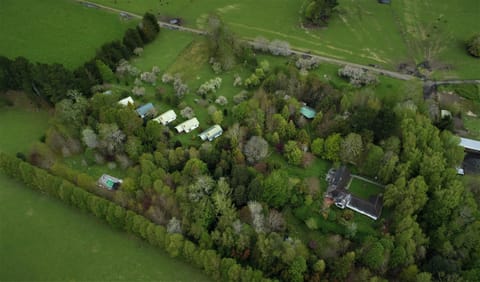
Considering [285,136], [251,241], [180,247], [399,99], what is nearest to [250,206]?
[251,241]

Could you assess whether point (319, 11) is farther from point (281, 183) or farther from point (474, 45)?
point (281, 183)

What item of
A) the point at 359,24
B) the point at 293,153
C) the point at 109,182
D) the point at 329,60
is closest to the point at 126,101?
the point at 109,182

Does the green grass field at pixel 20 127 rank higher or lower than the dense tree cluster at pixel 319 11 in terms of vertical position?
lower

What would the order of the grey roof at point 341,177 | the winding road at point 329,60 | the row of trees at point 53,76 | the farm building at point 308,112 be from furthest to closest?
the winding road at point 329,60, the farm building at point 308,112, the row of trees at point 53,76, the grey roof at point 341,177

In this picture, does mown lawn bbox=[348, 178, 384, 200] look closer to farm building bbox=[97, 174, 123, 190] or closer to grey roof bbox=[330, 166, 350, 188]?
grey roof bbox=[330, 166, 350, 188]

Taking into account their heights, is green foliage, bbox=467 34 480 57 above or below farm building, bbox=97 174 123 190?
→ above

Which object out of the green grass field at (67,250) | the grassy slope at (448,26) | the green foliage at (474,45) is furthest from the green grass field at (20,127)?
the green foliage at (474,45)

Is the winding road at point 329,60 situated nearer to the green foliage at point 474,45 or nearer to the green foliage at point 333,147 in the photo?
the green foliage at point 474,45

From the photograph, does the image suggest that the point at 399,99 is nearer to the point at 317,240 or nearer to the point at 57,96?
the point at 317,240

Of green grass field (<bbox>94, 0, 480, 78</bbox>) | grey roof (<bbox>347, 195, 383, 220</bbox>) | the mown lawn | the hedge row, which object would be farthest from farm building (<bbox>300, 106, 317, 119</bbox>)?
the hedge row
